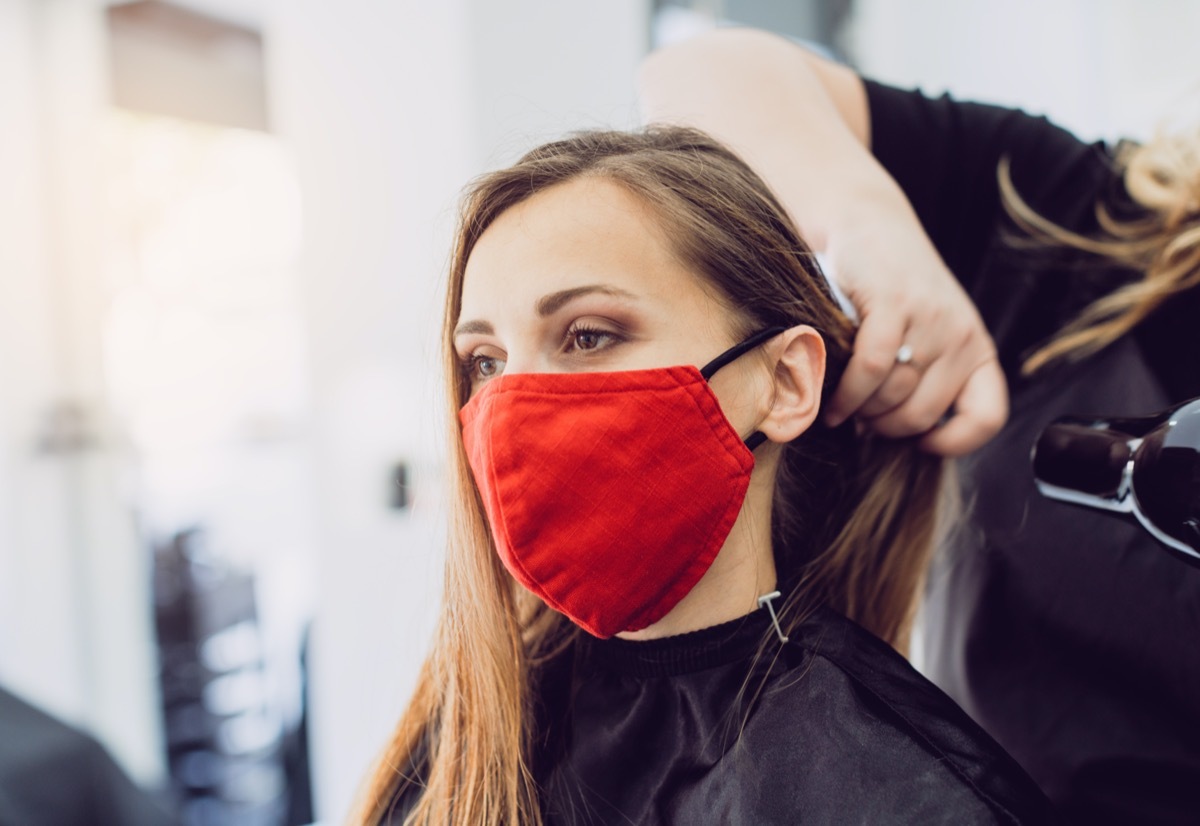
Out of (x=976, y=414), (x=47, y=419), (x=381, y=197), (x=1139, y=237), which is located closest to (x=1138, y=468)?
(x=976, y=414)

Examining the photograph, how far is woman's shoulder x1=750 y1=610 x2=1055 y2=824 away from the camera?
0.67 meters

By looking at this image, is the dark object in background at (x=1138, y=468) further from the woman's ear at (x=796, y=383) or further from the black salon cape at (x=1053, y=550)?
the woman's ear at (x=796, y=383)

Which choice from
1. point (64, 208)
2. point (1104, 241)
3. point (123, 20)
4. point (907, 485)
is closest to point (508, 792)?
point (907, 485)

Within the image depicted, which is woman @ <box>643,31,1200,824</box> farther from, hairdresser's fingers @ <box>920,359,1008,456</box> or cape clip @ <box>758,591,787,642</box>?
cape clip @ <box>758,591,787,642</box>

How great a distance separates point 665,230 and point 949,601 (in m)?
0.64

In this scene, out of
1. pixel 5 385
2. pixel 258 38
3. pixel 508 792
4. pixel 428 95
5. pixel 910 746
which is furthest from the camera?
pixel 258 38

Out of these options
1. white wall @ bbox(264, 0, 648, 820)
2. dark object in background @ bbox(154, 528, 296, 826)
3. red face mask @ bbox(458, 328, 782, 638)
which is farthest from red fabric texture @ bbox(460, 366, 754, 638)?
dark object in background @ bbox(154, 528, 296, 826)

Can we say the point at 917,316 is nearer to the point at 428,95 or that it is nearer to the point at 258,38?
the point at 428,95

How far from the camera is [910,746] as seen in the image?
27.7 inches

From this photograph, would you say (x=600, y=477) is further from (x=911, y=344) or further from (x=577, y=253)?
(x=911, y=344)

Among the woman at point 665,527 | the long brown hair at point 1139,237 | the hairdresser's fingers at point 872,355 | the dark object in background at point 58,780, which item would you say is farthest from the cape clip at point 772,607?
the dark object in background at point 58,780

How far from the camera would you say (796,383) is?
0.82 m

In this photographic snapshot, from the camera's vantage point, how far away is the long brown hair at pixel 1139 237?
92 centimetres

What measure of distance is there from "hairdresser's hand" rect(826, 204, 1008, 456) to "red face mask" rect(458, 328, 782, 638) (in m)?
0.22
